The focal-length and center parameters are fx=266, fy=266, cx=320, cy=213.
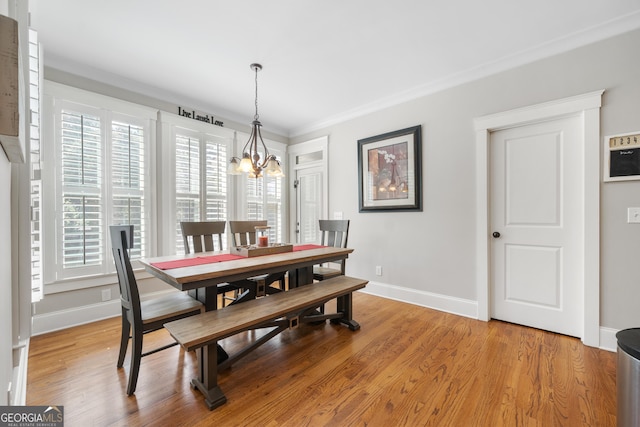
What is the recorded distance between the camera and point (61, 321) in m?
2.64

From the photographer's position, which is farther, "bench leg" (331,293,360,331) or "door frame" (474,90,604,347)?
"bench leg" (331,293,360,331)

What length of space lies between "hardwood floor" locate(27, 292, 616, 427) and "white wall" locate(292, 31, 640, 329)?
68cm

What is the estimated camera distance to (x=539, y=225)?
2.59 m

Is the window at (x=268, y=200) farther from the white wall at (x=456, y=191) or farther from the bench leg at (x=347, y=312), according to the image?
the bench leg at (x=347, y=312)

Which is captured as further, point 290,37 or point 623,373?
point 290,37

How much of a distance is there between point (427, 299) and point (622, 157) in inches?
85.9

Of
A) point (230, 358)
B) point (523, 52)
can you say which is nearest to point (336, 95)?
point (523, 52)

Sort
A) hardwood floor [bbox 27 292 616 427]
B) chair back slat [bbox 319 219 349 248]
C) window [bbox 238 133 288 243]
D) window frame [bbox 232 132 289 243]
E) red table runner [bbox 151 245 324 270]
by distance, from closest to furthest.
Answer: hardwood floor [bbox 27 292 616 427] < red table runner [bbox 151 245 324 270] < chair back slat [bbox 319 219 349 248] < window frame [bbox 232 132 289 243] < window [bbox 238 133 288 243]

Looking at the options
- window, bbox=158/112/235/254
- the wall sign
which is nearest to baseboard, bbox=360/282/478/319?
window, bbox=158/112/235/254

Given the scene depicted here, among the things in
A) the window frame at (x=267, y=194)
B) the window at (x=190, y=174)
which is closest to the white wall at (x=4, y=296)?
the window at (x=190, y=174)

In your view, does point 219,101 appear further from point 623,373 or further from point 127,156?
point 623,373

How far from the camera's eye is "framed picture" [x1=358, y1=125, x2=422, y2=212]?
3334 mm

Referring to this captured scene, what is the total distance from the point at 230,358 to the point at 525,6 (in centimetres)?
340

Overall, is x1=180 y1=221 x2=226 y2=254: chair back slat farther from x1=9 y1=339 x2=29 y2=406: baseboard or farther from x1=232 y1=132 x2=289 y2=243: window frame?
x1=9 y1=339 x2=29 y2=406: baseboard
